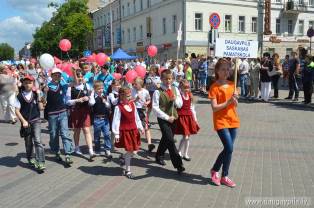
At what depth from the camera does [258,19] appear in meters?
48.6

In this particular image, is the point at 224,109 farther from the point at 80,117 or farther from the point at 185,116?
the point at 80,117

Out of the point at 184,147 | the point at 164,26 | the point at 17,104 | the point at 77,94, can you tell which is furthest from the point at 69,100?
the point at 164,26

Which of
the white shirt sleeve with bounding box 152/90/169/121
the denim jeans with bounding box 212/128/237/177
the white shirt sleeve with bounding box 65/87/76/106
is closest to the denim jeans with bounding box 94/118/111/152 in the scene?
the white shirt sleeve with bounding box 65/87/76/106

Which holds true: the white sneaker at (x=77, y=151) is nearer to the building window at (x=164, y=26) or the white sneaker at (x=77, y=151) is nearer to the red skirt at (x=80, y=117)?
the red skirt at (x=80, y=117)

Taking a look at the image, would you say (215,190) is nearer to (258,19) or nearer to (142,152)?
(142,152)

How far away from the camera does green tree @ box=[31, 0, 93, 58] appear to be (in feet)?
218

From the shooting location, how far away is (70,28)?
2611 inches

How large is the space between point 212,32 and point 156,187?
1343 cm

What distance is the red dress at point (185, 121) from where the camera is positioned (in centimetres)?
752

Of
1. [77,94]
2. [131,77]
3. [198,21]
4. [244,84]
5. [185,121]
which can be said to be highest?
[198,21]

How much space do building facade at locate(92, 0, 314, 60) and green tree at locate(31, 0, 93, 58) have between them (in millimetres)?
13433

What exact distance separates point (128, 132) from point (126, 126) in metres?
0.10

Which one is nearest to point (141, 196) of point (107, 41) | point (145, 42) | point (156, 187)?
point (156, 187)

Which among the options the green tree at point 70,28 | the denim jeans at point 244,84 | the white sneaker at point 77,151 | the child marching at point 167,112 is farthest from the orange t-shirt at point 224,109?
the green tree at point 70,28
